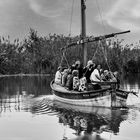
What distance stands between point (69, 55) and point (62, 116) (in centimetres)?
6896

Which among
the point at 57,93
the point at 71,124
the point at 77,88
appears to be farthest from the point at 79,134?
the point at 57,93

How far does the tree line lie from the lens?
283ft

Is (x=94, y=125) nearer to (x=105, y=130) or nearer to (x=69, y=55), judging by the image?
(x=105, y=130)

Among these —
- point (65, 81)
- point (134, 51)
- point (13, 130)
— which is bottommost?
point (13, 130)

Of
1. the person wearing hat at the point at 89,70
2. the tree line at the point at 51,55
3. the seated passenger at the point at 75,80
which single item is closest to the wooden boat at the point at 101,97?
the seated passenger at the point at 75,80

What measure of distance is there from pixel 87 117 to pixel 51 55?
77684 mm

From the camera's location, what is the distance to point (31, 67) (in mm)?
96812

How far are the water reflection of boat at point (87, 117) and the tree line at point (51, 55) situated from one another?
57.3m

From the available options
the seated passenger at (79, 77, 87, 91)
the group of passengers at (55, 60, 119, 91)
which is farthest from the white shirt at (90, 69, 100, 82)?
the seated passenger at (79, 77, 87, 91)

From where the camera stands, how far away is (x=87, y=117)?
18438 millimetres

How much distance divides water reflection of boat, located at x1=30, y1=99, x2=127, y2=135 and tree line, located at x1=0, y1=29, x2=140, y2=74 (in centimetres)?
5728

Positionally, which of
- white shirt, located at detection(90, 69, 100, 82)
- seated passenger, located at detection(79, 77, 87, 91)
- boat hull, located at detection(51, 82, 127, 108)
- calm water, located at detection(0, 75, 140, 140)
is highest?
white shirt, located at detection(90, 69, 100, 82)

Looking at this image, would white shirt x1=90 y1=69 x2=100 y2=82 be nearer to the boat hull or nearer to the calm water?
the boat hull

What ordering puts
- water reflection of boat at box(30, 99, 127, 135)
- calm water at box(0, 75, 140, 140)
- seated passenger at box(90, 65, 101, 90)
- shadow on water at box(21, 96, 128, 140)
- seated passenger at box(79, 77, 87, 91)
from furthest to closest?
seated passenger at box(79, 77, 87, 91)
seated passenger at box(90, 65, 101, 90)
water reflection of boat at box(30, 99, 127, 135)
shadow on water at box(21, 96, 128, 140)
calm water at box(0, 75, 140, 140)
